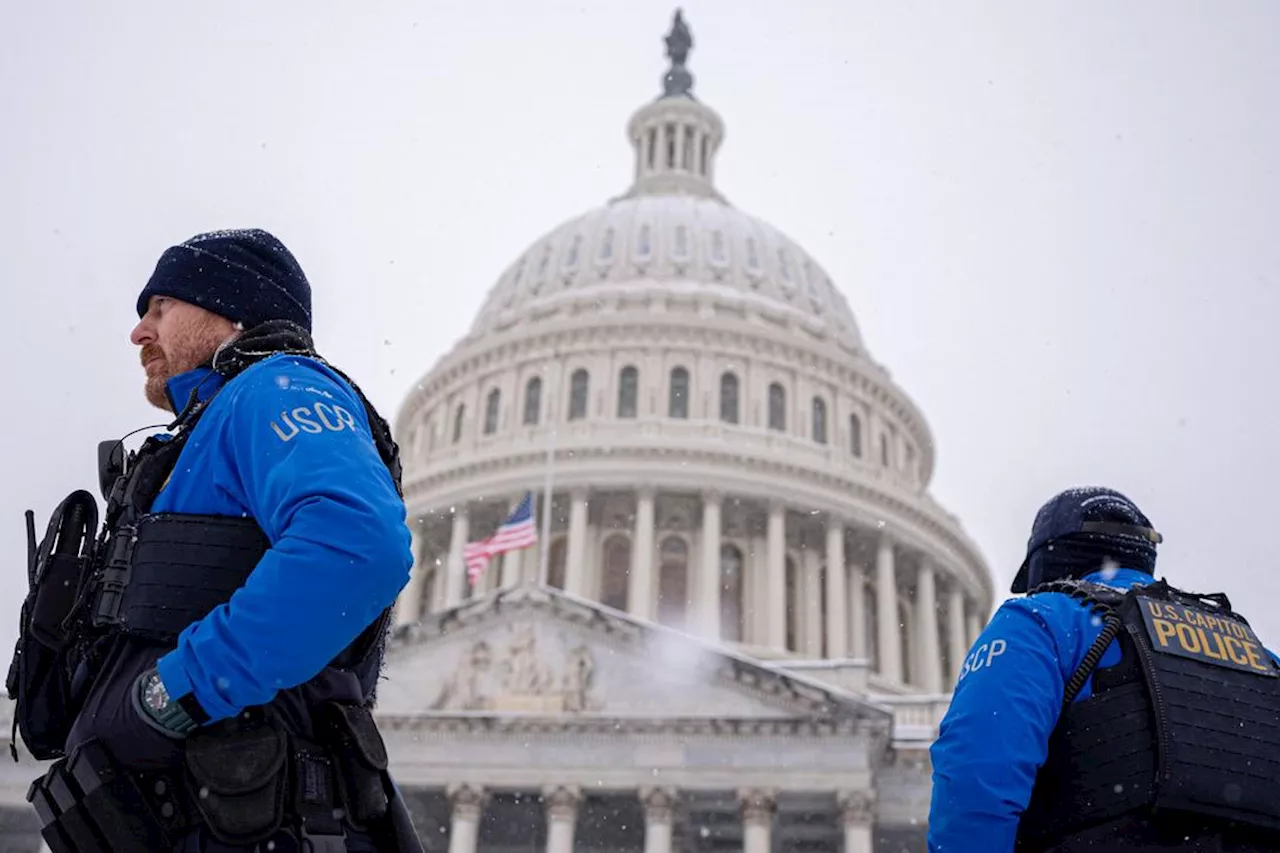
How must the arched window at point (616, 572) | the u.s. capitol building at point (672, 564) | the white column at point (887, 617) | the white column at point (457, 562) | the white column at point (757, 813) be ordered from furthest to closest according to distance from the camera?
the white column at point (457, 562), the arched window at point (616, 572), the white column at point (887, 617), the u.s. capitol building at point (672, 564), the white column at point (757, 813)

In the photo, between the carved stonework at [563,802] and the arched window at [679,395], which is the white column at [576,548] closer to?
the arched window at [679,395]

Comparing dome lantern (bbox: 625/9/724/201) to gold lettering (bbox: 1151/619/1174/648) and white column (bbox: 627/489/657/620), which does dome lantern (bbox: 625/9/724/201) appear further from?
gold lettering (bbox: 1151/619/1174/648)

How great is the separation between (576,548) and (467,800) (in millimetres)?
17238

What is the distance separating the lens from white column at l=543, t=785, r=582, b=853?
33.0m

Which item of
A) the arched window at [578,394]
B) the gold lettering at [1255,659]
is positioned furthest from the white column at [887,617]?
the gold lettering at [1255,659]

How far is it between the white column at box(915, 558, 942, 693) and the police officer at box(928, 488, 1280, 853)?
47.6 m

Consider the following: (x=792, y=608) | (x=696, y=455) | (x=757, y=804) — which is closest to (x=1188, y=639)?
(x=757, y=804)

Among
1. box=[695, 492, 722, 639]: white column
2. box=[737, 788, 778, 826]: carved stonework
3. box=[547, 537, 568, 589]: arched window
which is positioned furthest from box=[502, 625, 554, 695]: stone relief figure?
box=[547, 537, 568, 589]: arched window

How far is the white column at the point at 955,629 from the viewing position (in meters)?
53.5

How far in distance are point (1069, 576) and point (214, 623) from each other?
3173mm

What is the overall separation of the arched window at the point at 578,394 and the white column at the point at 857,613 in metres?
12.1

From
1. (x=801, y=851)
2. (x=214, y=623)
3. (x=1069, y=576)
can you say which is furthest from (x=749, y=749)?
(x=214, y=623)

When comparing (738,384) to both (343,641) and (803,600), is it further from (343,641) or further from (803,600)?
(343,641)

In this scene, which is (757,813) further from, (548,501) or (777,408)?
(777,408)
